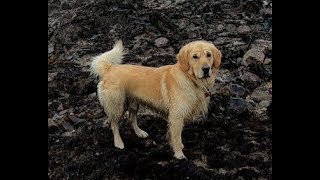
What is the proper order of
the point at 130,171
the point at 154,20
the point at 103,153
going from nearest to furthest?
the point at 130,171 < the point at 103,153 < the point at 154,20

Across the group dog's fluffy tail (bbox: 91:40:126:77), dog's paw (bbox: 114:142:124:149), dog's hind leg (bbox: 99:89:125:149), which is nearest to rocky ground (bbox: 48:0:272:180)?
dog's paw (bbox: 114:142:124:149)

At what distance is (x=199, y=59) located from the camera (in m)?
6.92


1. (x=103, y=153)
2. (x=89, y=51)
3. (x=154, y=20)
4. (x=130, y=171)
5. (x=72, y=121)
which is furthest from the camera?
(x=154, y=20)

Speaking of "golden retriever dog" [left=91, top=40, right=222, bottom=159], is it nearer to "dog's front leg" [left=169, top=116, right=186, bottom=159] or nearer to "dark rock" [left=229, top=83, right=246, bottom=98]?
"dog's front leg" [left=169, top=116, right=186, bottom=159]

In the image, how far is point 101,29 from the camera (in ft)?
42.9

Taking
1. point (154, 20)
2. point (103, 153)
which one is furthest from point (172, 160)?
point (154, 20)

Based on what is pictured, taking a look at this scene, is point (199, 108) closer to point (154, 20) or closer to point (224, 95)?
point (224, 95)

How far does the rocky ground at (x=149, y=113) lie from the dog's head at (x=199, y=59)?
1.44 meters

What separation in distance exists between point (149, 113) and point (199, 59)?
8.09ft

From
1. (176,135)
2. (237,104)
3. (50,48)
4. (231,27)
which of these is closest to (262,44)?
(231,27)

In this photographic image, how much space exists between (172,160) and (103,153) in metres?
1.18

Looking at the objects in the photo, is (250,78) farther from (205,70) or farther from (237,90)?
(205,70)

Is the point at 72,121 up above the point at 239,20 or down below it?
below

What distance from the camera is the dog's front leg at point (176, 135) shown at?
7266mm
